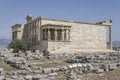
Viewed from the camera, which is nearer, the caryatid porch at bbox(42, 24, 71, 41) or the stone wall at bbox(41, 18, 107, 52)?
the caryatid porch at bbox(42, 24, 71, 41)

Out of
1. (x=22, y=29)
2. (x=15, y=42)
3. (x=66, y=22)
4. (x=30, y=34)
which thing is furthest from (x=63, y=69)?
(x=22, y=29)

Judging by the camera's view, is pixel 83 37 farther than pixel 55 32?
Yes

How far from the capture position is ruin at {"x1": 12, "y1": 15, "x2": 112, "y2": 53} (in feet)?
138

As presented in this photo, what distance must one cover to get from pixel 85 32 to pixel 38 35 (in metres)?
9.75

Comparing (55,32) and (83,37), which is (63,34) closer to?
(55,32)

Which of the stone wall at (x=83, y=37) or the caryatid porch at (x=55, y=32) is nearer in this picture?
the caryatid porch at (x=55, y=32)

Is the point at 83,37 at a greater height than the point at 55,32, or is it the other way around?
the point at 55,32

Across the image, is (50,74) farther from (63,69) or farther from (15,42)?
(15,42)

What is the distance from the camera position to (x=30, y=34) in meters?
48.7

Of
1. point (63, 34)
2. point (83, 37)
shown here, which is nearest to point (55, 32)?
point (63, 34)

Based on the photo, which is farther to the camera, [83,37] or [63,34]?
[83,37]

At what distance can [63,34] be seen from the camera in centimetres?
4312

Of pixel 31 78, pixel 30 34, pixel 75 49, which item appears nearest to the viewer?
pixel 31 78

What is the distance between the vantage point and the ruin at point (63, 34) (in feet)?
138
